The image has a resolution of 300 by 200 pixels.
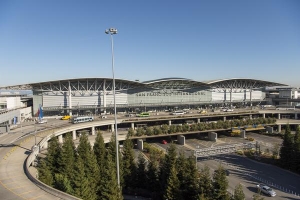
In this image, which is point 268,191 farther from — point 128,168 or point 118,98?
point 118,98

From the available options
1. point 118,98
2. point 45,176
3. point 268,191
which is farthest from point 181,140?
point 45,176

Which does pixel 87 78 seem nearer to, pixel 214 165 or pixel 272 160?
pixel 214 165

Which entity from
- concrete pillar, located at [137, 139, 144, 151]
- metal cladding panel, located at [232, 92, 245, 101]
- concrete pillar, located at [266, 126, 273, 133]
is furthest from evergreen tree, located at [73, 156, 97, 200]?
metal cladding panel, located at [232, 92, 245, 101]

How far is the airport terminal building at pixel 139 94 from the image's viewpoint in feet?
213

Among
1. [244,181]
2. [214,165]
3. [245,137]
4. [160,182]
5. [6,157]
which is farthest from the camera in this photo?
[245,137]

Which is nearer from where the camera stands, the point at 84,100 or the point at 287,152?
the point at 287,152

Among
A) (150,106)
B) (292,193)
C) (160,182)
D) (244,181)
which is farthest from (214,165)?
(150,106)

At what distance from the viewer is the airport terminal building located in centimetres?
6481

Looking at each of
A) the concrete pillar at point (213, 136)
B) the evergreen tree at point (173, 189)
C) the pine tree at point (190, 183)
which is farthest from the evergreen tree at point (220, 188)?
the concrete pillar at point (213, 136)

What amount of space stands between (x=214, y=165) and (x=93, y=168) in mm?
20909

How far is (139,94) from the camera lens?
247 feet

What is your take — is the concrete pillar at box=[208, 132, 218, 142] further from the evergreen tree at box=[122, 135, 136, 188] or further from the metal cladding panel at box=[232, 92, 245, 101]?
the metal cladding panel at box=[232, 92, 245, 101]

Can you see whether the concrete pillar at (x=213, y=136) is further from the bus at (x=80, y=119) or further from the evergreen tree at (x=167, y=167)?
the evergreen tree at (x=167, y=167)

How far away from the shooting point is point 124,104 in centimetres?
7356
